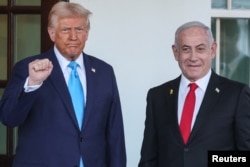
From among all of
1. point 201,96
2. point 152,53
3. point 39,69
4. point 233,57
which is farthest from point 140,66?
point 39,69

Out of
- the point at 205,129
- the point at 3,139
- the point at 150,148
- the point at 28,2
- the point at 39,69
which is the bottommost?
the point at 3,139

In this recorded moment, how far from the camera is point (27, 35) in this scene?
4.23 m

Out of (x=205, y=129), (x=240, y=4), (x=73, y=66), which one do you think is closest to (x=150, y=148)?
(x=205, y=129)

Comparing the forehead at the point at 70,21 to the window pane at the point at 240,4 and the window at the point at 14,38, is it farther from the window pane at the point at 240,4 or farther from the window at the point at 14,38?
the window pane at the point at 240,4

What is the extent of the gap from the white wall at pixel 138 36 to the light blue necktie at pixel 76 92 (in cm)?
107

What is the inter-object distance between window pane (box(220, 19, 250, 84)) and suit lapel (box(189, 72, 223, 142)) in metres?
1.51

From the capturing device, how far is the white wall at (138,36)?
159 inches

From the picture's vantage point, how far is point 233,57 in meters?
4.46

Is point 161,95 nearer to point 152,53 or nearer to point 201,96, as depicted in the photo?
point 201,96

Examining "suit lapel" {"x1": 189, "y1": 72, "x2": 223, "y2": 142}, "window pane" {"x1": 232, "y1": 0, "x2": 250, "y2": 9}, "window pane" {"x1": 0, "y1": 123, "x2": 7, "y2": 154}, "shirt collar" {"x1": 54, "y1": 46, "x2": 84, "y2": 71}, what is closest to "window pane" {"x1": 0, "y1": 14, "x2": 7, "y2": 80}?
"window pane" {"x1": 0, "y1": 123, "x2": 7, "y2": 154}

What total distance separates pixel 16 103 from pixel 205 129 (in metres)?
0.92

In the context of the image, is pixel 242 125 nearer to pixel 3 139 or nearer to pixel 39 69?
pixel 39 69

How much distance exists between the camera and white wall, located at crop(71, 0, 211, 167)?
405 cm

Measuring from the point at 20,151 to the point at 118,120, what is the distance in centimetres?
53
